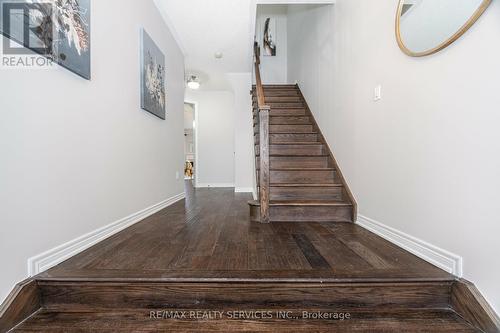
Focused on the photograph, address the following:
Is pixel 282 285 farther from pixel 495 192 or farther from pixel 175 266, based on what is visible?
pixel 495 192

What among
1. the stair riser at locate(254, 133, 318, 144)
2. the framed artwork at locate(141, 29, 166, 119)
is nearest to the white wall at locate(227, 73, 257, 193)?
the stair riser at locate(254, 133, 318, 144)

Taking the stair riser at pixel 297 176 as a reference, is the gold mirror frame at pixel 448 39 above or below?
above

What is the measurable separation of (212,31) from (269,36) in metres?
3.27

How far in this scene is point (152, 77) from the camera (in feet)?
8.70

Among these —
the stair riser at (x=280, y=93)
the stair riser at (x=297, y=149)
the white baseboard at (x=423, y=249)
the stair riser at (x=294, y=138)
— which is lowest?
the white baseboard at (x=423, y=249)

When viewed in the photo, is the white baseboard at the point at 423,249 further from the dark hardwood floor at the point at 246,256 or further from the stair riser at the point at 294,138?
the stair riser at the point at 294,138

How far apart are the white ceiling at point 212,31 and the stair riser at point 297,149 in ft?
5.43

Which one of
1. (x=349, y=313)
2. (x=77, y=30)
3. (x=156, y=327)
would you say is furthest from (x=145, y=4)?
(x=349, y=313)

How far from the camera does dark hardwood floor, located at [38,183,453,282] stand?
121cm

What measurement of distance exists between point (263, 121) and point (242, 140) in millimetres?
2717

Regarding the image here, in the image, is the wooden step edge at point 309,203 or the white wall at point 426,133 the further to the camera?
the wooden step edge at point 309,203

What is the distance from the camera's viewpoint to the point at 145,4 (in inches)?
98.9

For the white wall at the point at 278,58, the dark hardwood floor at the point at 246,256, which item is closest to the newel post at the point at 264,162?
the dark hardwood floor at the point at 246,256

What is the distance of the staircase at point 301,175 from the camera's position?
2.38 metres
